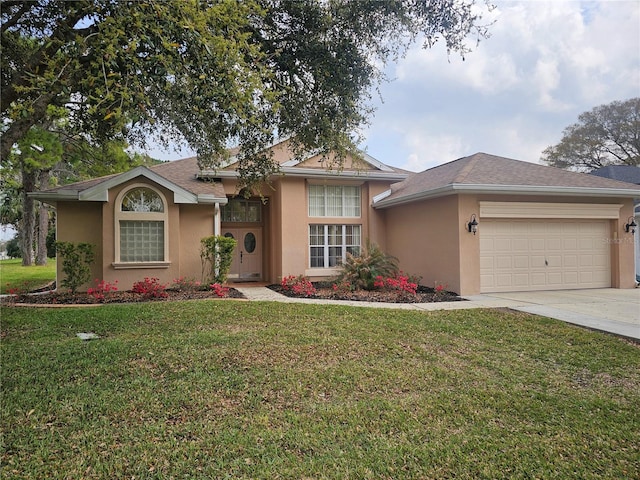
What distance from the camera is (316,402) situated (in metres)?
4.00

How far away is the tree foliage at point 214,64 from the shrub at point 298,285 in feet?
12.8

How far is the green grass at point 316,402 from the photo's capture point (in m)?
2.96

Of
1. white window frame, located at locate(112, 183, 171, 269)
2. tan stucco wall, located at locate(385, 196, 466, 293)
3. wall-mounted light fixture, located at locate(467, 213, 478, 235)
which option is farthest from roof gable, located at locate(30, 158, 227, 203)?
wall-mounted light fixture, located at locate(467, 213, 478, 235)

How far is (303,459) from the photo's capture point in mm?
2996

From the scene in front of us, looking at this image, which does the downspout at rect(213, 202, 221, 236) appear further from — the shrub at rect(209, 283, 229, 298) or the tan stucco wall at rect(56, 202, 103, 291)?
the tan stucco wall at rect(56, 202, 103, 291)

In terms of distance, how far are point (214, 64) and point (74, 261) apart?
8.32m

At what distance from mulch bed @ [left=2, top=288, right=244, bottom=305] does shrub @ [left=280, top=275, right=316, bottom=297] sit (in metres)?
1.62

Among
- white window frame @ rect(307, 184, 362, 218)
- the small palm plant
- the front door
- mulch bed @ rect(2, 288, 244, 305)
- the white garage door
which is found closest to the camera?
mulch bed @ rect(2, 288, 244, 305)

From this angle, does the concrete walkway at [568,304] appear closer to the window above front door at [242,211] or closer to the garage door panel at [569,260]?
the garage door panel at [569,260]

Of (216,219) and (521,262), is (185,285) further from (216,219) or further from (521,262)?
(521,262)

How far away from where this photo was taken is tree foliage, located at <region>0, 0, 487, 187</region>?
441 centimetres

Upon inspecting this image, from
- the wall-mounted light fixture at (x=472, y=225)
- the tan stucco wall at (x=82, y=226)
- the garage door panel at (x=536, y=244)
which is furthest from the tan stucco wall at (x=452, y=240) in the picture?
the tan stucco wall at (x=82, y=226)

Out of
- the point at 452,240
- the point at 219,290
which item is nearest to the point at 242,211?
the point at 219,290

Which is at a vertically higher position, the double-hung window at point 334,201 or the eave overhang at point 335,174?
the eave overhang at point 335,174
